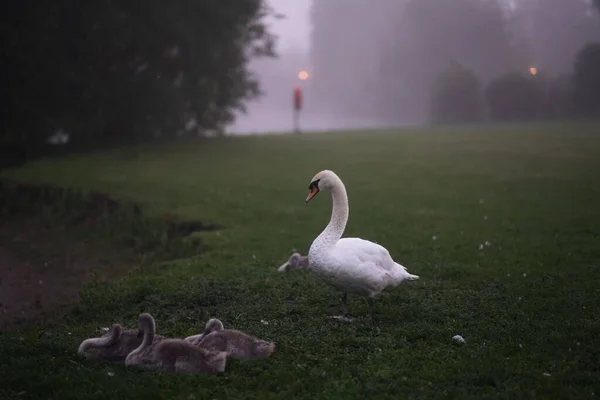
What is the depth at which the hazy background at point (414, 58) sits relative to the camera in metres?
23.8

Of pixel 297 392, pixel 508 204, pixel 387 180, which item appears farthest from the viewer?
pixel 387 180

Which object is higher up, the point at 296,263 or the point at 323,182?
the point at 323,182

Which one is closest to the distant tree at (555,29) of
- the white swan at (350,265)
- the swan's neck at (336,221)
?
the swan's neck at (336,221)

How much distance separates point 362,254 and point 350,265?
0.95 feet

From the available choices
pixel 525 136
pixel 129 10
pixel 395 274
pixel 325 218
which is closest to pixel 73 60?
pixel 129 10

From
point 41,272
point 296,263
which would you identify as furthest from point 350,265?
point 41,272

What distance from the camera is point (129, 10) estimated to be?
25.6 meters

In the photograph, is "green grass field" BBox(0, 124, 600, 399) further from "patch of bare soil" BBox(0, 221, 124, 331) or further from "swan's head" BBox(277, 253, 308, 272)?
"patch of bare soil" BBox(0, 221, 124, 331)

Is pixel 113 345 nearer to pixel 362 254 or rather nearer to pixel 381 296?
pixel 362 254

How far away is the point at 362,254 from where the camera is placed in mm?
6957

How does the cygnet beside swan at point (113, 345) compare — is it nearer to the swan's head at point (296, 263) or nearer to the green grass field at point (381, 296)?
the green grass field at point (381, 296)

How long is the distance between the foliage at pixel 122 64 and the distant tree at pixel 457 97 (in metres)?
8.14

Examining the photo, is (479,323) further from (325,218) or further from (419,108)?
(419,108)

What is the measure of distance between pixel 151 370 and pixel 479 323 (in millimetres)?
3283
